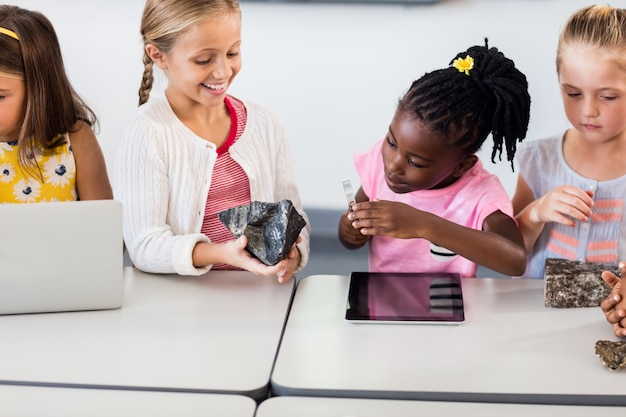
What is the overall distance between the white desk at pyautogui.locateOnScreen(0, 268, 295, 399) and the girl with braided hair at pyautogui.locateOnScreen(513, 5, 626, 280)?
61 cm

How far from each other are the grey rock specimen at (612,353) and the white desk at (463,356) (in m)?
0.01

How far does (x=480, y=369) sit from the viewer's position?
126 centimetres

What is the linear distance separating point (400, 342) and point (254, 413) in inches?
12.3

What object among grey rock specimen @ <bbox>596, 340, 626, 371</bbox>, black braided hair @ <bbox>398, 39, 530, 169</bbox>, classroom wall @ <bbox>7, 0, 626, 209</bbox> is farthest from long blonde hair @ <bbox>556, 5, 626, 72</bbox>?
classroom wall @ <bbox>7, 0, 626, 209</bbox>

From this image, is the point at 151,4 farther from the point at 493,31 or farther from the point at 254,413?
the point at 493,31

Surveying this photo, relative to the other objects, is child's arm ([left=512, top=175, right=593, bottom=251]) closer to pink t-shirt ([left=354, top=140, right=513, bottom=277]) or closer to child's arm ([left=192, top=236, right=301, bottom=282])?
pink t-shirt ([left=354, top=140, right=513, bottom=277])

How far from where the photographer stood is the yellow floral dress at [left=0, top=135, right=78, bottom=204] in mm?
1802

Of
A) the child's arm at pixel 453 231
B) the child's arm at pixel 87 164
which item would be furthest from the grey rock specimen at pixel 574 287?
the child's arm at pixel 87 164

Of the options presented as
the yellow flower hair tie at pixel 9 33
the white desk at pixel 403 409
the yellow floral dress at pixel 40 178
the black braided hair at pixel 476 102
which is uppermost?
the yellow flower hair tie at pixel 9 33

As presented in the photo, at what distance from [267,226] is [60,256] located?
36 centimetres

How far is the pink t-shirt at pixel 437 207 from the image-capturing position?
5.68 ft

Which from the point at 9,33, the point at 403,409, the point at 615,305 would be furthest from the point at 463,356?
the point at 9,33

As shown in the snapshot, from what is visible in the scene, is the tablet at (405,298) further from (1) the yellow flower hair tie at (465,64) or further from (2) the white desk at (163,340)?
(1) the yellow flower hair tie at (465,64)

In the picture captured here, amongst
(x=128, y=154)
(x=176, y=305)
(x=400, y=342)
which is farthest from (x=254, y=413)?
(x=128, y=154)
